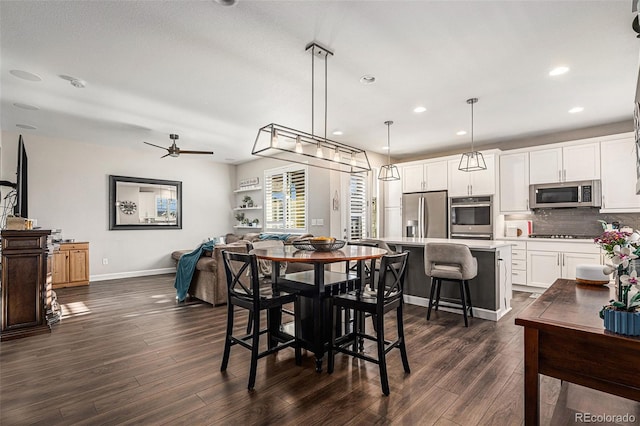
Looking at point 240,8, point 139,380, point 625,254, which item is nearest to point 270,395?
point 139,380

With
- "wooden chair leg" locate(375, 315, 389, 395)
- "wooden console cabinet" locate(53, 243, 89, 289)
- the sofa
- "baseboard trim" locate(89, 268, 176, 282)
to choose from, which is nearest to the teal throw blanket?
the sofa

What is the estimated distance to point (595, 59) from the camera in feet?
9.86

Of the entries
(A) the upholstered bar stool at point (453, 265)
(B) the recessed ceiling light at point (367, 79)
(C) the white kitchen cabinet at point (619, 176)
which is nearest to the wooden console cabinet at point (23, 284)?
(B) the recessed ceiling light at point (367, 79)

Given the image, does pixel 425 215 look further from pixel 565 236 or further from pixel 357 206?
pixel 565 236

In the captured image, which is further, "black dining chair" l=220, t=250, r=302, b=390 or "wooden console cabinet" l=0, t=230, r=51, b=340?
"wooden console cabinet" l=0, t=230, r=51, b=340

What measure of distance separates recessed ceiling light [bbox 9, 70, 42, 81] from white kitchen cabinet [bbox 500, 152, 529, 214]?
676cm

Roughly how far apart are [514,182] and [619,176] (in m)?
1.35

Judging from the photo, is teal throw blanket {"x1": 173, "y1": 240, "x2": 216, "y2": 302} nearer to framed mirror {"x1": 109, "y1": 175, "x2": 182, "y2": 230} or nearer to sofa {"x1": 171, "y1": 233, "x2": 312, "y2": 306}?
sofa {"x1": 171, "y1": 233, "x2": 312, "y2": 306}

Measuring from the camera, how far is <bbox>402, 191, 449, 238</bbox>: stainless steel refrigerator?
20.4ft

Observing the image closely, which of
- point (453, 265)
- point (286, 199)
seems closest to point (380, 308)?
point (453, 265)

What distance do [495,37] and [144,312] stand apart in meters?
4.89

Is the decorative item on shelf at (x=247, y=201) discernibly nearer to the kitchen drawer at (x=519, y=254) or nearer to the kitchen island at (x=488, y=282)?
the kitchen island at (x=488, y=282)

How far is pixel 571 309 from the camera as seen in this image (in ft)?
4.74

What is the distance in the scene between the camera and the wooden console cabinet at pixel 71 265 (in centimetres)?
553
